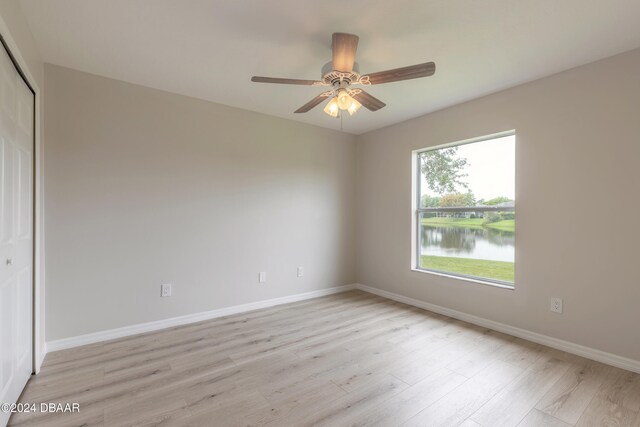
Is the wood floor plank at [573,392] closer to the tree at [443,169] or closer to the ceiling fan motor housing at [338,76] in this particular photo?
the tree at [443,169]

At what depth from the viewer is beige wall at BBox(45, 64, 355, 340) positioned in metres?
2.58

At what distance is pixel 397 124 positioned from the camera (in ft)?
13.2

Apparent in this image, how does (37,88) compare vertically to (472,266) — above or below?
above

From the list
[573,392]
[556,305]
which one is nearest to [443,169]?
[556,305]

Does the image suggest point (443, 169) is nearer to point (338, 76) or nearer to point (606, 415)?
point (338, 76)

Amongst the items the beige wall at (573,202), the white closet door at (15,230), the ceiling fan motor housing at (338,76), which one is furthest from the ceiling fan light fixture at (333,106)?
the white closet door at (15,230)

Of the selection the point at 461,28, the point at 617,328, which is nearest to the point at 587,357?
the point at 617,328

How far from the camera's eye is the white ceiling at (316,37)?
1.82 meters

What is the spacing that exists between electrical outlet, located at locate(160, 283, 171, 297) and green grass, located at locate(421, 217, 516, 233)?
3100 millimetres

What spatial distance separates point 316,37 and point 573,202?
251 centimetres

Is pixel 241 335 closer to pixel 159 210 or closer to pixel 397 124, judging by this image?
pixel 159 210

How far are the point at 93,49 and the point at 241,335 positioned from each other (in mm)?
2703

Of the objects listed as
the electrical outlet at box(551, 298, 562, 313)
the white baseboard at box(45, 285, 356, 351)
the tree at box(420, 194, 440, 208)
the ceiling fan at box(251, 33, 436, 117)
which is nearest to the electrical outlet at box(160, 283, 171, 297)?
the white baseboard at box(45, 285, 356, 351)

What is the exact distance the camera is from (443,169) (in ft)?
12.0
